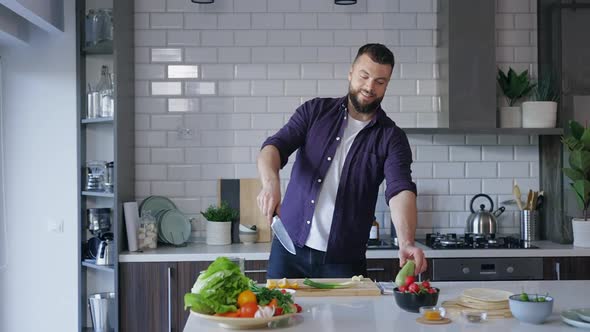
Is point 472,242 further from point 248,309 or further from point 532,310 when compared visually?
point 248,309

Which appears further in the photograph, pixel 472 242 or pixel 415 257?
pixel 472 242

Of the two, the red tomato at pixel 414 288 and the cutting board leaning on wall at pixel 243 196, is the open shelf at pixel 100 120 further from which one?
the red tomato at pixel 414 288

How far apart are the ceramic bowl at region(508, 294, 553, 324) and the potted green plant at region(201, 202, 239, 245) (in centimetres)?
260

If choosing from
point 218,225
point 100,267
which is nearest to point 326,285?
point 218,225

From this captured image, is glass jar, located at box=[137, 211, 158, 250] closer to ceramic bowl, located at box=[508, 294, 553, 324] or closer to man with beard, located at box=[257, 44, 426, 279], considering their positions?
man with beard, located at box=[257, 44, 426, 279]

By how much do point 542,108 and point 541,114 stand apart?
40mm

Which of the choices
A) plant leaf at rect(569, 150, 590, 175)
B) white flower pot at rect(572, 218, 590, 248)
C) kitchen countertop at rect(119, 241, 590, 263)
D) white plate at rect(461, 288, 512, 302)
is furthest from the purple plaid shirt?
white flower pot at rect(572, 218, 590, 248)

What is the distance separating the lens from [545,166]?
4.95 metres

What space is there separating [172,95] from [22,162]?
3.44 feet

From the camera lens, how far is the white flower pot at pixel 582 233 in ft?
14.8

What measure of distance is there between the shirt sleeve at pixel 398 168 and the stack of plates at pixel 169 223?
183 centimetres

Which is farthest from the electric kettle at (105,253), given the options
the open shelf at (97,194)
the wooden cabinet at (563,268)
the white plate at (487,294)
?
the wooden cabinet at (563,268)

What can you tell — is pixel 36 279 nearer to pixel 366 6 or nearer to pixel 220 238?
pixel 220 238

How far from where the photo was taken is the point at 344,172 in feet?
11.0
